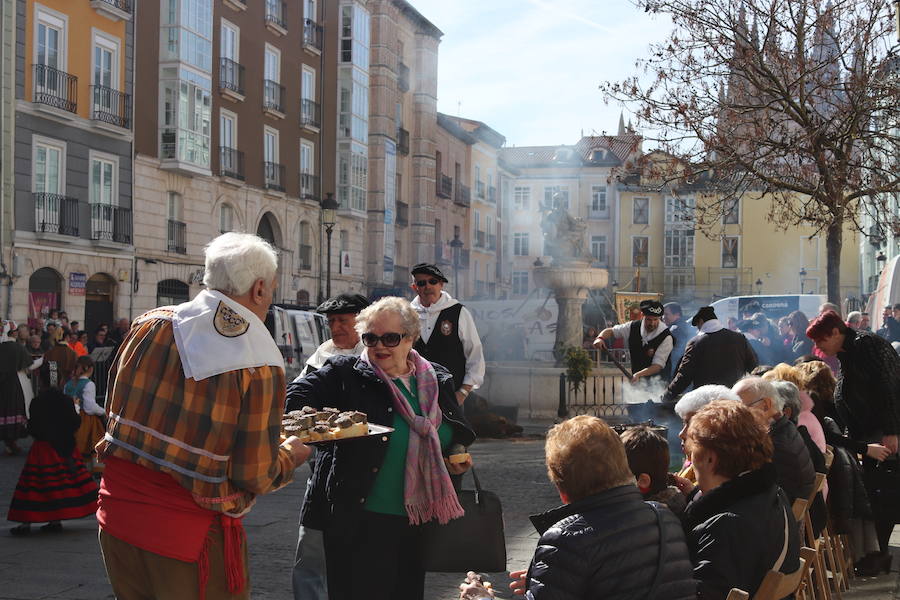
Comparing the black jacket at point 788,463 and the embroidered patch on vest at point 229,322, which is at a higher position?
the embroidered patch on vest at point 229,322

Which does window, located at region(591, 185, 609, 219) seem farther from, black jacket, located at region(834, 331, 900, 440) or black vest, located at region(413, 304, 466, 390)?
black vest, located at region(413, 304, 466, 390)

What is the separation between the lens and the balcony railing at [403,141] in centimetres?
5291

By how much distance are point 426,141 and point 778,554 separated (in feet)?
173

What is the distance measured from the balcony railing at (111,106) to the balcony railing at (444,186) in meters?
29.0

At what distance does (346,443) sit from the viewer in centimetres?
453

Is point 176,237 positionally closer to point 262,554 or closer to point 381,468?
point 262,554

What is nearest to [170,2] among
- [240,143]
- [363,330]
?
[240,143]

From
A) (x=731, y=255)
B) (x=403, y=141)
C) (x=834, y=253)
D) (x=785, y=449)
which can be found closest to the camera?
(x=785, y=449)

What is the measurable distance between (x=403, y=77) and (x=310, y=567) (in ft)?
166

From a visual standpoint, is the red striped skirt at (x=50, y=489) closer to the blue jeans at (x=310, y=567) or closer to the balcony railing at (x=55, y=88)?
the blue jeans at (x=310, y=567)

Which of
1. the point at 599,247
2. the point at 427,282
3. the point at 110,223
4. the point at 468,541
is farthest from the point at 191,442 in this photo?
the point at 599,247

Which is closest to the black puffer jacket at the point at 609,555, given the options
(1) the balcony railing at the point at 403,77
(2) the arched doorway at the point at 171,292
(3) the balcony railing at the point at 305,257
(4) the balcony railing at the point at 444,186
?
(2) the arched doorway at the point at 171,292

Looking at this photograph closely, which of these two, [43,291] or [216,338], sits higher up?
[43,291]

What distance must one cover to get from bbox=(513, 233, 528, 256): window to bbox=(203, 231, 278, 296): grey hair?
7371 cm
